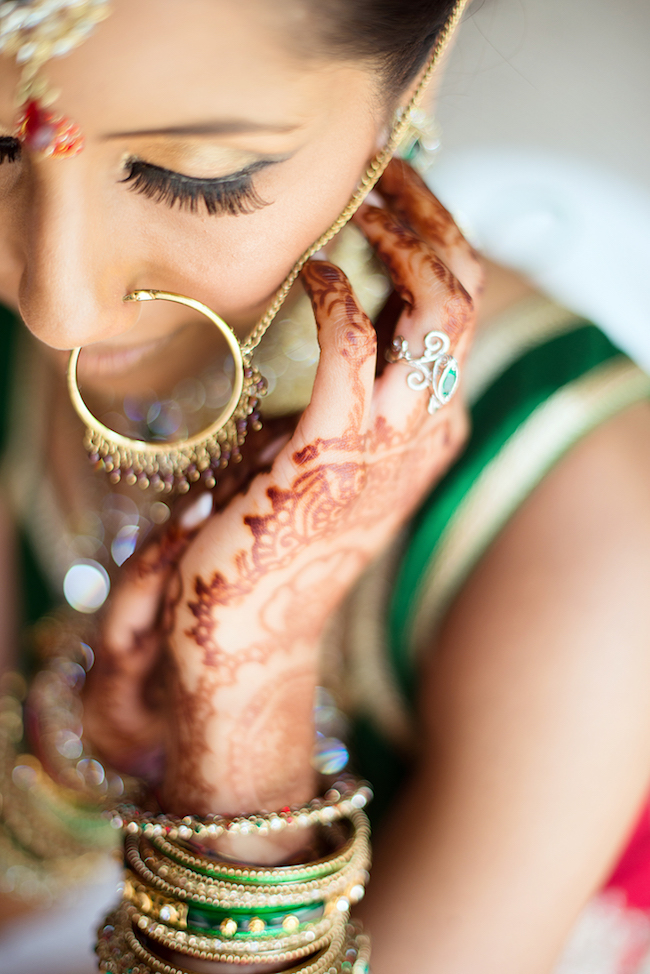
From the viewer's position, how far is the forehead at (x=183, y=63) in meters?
0.47

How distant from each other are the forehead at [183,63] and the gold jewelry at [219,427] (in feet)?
0.51

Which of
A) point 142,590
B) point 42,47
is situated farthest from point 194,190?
point 142,590

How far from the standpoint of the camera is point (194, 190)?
550 millimetres

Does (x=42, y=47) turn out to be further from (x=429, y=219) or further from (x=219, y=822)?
(x=219, y=822)

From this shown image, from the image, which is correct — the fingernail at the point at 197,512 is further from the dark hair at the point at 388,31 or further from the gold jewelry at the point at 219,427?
the dark hair at the point at 388,31

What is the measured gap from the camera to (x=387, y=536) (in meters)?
0.74

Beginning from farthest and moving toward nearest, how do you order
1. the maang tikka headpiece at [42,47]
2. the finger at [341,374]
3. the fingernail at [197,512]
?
the fingernail at [197,512]
the finger at [341,374]
the maang tikka headpiece at [42,47]

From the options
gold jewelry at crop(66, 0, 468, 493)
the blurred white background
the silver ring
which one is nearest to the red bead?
gold jewelry at crop(66, 0, 468, 493)

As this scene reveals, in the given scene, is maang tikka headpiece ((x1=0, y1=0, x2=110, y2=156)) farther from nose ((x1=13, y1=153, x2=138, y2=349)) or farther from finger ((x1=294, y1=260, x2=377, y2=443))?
finger ((x1=294, y1=260, x2=377, y2=443))

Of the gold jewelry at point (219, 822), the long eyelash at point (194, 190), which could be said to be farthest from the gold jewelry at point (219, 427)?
the gold jewelry at point (219, 822)

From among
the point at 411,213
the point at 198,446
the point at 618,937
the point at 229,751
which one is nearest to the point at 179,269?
the point at 198,446

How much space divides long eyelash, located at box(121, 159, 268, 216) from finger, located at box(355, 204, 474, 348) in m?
0.17

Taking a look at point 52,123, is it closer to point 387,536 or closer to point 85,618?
point 387,536

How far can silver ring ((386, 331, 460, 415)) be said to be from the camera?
671mm
